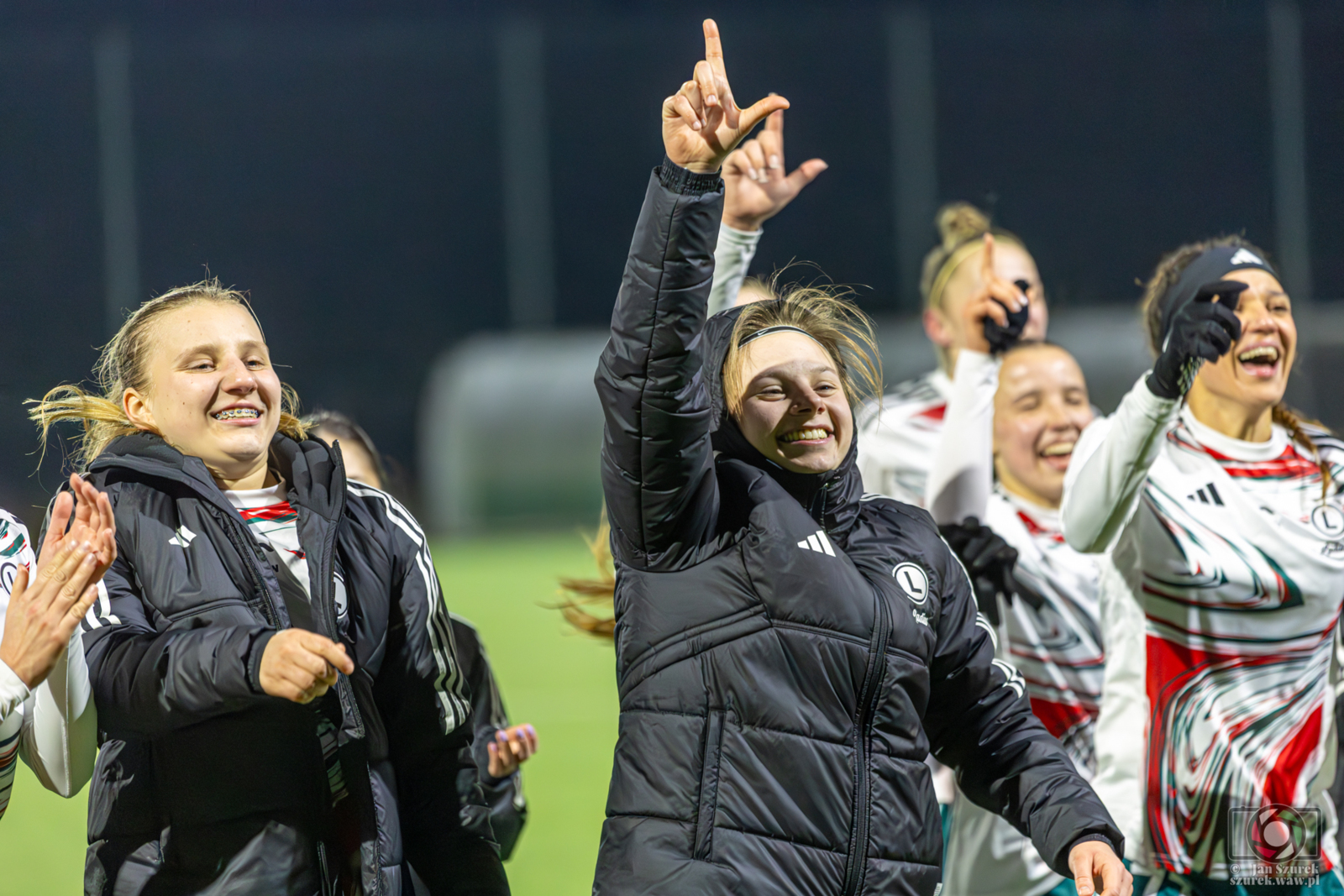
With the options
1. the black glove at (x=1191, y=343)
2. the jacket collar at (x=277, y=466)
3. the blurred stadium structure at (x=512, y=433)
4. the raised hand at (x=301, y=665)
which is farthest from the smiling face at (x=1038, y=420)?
the blurred stadium structure at (x=512, y=433)

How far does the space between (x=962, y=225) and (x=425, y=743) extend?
8.69 feet

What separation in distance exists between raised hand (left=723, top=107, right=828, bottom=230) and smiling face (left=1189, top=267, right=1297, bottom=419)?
3.52 ft

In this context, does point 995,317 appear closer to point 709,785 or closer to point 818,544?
point 818,544

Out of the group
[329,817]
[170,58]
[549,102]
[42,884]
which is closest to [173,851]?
→ [329,817]

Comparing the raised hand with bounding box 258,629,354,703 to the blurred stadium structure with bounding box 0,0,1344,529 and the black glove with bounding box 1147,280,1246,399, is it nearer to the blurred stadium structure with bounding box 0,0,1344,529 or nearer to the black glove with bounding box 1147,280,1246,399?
the black glove with bounding box 1147,280,1246,399

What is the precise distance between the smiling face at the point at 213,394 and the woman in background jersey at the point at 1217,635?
1765 millimetres

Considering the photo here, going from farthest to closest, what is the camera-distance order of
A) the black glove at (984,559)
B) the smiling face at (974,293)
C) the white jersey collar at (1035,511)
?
the smiling face at (974,293) < the white jersey collar at (1035,511) < the black glove at (984,559)

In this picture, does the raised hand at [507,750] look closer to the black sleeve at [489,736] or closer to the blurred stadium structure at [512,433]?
the black sleeve at [489,736]

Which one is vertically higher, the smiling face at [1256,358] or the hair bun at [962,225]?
Result: the hair bun at [962,225]

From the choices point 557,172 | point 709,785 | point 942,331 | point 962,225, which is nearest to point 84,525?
point 709,785

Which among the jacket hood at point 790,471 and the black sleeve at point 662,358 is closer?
the black sleeve at point 662,358

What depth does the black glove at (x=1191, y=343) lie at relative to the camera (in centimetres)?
284

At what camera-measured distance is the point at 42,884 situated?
443cm

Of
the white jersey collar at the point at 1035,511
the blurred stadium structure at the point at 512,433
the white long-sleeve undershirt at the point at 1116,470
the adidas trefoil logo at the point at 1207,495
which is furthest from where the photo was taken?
the blurred stadium structure at the point at 512,433
